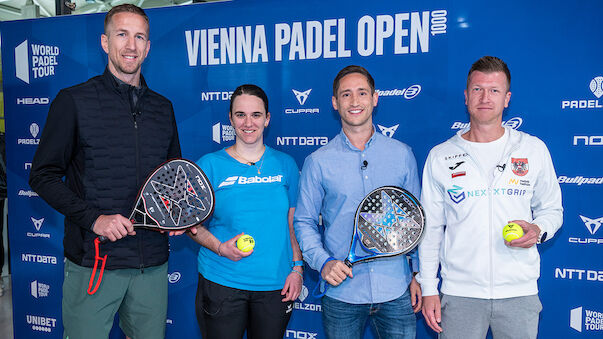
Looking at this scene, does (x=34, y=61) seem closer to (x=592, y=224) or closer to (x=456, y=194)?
(x=456, y=194)

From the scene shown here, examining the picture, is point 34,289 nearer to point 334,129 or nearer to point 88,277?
point 88,277

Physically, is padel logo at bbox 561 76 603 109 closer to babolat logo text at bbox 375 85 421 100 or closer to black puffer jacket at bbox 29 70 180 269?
babolat logo text at bbox 375 85 421 100

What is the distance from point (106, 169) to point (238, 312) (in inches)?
38.0

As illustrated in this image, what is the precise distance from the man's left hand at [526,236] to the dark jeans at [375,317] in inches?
21.2

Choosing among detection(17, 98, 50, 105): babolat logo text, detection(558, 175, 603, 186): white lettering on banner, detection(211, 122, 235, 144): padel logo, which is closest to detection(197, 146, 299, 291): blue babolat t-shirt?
detection(211, 122, 235, 144): padel logo

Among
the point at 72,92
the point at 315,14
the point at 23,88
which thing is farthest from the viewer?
the point at 23,88

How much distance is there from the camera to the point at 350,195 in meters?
1.91

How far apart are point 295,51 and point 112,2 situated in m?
5.96

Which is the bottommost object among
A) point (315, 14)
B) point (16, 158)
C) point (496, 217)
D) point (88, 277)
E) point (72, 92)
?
point (88, 277)

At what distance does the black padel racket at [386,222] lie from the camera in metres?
1.75

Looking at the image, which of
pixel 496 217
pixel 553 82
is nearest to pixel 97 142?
pixel 496 217

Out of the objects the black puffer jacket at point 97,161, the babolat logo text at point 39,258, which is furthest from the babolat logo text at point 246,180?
the babolat logo text at point 39,258

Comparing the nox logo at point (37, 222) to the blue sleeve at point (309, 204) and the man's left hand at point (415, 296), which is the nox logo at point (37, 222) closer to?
the blue sleeve at point (309, 204)

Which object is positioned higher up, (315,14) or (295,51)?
(315,14)
